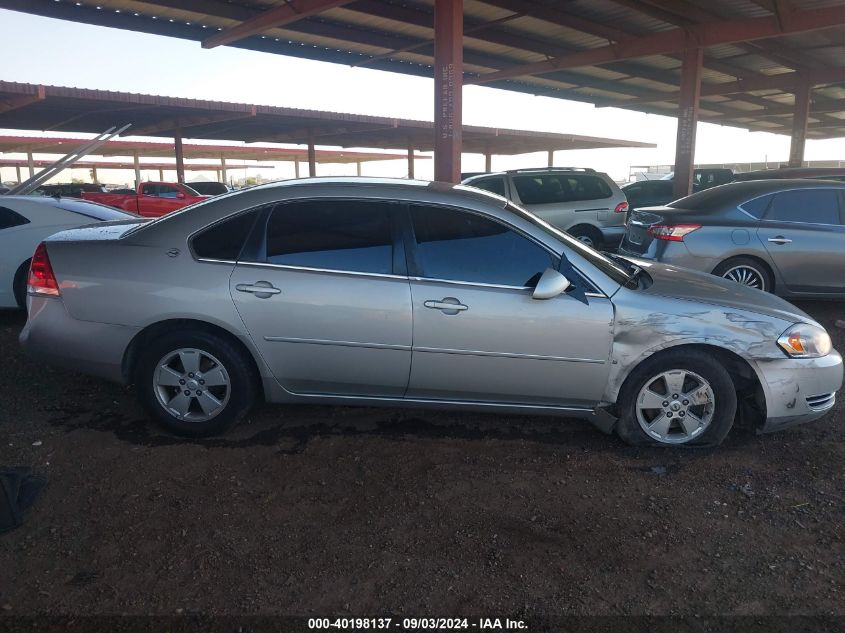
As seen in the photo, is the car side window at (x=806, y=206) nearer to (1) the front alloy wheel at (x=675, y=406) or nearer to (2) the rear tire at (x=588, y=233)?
(2) the rear tire at (x=588, y=233)

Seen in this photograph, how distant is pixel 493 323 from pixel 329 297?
38.4 inches

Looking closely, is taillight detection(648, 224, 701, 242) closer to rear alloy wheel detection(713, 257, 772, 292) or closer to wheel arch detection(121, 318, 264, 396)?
rear alloy wheel detection(713, 257, 772, 292)

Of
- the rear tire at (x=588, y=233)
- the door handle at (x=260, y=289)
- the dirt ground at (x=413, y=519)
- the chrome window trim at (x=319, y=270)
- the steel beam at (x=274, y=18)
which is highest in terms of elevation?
the steel beam at (x=274, y=18)

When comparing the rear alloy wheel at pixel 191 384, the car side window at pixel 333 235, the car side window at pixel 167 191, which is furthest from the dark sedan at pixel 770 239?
the car side window at pixel 167 191

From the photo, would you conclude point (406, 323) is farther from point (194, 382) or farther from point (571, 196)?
point (571, 196)

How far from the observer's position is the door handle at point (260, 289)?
3701mm

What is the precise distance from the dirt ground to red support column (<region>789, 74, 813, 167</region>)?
2296 centimetres

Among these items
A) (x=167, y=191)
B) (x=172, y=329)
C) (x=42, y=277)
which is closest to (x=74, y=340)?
(x=42, y=277)

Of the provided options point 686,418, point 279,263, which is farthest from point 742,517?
point 279,263

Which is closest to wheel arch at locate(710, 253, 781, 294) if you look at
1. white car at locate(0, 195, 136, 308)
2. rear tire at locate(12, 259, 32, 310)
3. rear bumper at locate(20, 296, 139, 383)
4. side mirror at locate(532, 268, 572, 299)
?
side mirror at locate(532, 268, 572, 299)

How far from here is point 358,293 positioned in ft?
12.0

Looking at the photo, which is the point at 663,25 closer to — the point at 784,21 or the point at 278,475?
the point at 784,21

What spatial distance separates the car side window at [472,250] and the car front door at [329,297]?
0.18 meters

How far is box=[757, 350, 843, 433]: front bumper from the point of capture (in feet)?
12.3
